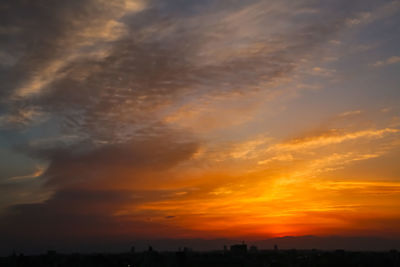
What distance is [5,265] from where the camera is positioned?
5113 inches

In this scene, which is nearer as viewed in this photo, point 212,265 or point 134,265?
point 134,265

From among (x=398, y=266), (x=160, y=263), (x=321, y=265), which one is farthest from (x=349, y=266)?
(x=160, y=263)

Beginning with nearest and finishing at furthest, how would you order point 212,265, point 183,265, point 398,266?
point 183,265 < point 398,266 < point 212,265

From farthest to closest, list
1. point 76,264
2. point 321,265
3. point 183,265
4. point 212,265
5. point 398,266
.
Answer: point 212,265 → point 398,266 → point 76,264 → point 183,265 → point 321,265

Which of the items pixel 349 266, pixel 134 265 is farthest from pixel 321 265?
pixel 134 265

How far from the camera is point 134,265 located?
12269cm

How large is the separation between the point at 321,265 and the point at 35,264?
302 feet

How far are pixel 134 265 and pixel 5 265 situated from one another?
139 ft

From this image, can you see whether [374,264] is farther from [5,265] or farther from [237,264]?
[5,265]

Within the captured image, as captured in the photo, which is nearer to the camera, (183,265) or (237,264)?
(183,265)

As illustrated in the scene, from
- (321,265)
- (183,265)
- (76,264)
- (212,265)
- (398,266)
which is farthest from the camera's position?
(212,265)

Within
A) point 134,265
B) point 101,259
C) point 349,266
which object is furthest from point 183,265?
point 349,266

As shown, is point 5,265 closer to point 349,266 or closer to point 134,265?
point 134,265

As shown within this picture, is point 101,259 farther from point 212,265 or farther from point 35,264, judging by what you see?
point 212,265
